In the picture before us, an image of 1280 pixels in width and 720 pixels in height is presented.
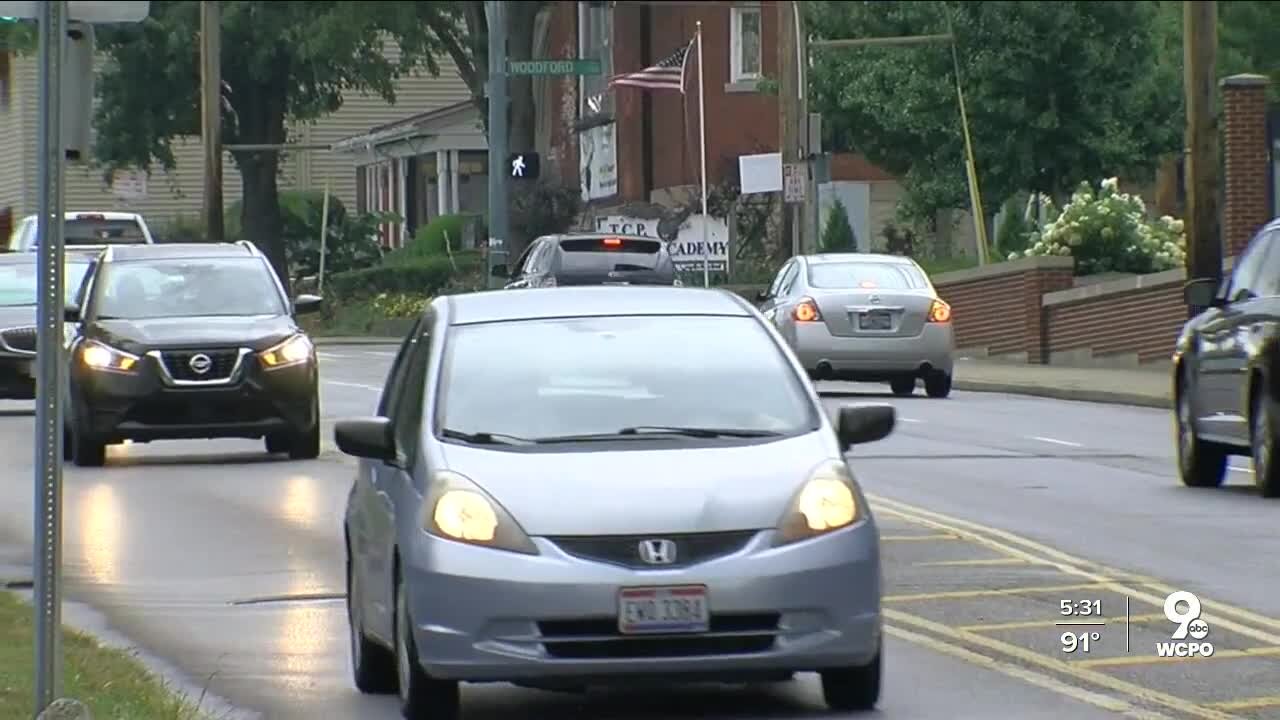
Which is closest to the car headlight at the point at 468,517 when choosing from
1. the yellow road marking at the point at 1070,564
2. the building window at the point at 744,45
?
the yellow road marking at the point at 1070,564

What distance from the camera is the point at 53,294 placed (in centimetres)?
848

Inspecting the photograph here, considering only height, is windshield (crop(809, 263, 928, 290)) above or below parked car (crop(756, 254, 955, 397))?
above

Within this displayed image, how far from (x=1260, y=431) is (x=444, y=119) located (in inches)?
2115

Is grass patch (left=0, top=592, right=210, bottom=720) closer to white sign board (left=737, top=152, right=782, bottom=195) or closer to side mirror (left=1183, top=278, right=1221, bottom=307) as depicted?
side mirror (left=1183, top=278, right=1221, bottom=307)

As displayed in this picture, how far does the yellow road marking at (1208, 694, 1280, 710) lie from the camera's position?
9.76 m

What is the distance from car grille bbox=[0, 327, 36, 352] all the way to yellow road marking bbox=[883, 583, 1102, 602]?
16.1 meters

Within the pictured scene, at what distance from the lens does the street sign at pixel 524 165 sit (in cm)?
4553

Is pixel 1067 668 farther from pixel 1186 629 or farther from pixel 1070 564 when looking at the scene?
pixel 1070 564

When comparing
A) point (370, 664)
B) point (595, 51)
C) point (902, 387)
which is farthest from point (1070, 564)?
point (595, 51)

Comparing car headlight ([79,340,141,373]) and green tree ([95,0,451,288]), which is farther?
green tree ([95,0,451,288])

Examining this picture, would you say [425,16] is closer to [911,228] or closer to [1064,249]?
[911,228]

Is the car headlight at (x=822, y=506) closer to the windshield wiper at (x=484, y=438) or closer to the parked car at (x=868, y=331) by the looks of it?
the windshield wiper at (x=484, y=438)

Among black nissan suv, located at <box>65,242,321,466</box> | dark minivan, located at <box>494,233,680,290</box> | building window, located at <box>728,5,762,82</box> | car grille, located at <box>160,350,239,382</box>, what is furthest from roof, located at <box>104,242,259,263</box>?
building window, located at <box>728,5,762,82</box>

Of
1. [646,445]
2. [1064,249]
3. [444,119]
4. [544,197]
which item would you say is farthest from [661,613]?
[444,119]
